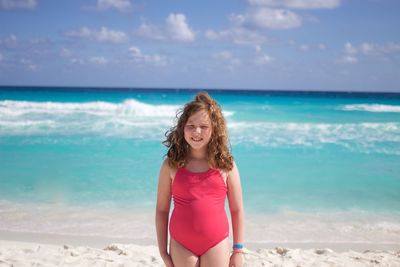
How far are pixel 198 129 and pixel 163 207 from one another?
0.57 meters

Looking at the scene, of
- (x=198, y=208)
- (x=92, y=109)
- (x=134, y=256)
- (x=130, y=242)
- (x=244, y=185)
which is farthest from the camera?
(x=92, y=109)

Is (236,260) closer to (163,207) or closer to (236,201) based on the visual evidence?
(236,201)

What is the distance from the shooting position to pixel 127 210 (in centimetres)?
717

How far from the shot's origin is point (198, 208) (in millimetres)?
2629

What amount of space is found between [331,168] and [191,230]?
9162 millimetres

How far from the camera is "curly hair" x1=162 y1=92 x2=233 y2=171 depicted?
104 inches

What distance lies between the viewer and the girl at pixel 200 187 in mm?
2625

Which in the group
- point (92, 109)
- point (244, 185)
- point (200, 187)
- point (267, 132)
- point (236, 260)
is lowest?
point (244, 185)

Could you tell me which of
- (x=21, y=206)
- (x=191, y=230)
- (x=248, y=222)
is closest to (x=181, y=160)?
(x=191, y=230)

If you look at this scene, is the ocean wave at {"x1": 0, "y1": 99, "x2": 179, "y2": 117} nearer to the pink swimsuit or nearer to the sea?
the sea

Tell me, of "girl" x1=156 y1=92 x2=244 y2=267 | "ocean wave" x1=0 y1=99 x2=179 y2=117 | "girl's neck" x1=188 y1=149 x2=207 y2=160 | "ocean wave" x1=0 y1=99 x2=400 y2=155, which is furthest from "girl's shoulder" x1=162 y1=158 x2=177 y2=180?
"ocean wave" x1=0 y1=99 x2=179 y2=117

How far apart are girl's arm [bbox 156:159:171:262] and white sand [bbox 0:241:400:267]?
223 centimetres

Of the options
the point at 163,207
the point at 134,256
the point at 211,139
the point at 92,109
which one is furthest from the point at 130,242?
the point at 92,109

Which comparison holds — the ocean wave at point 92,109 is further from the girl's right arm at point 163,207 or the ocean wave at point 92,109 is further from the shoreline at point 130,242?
the girl's right arm at point 163,207
